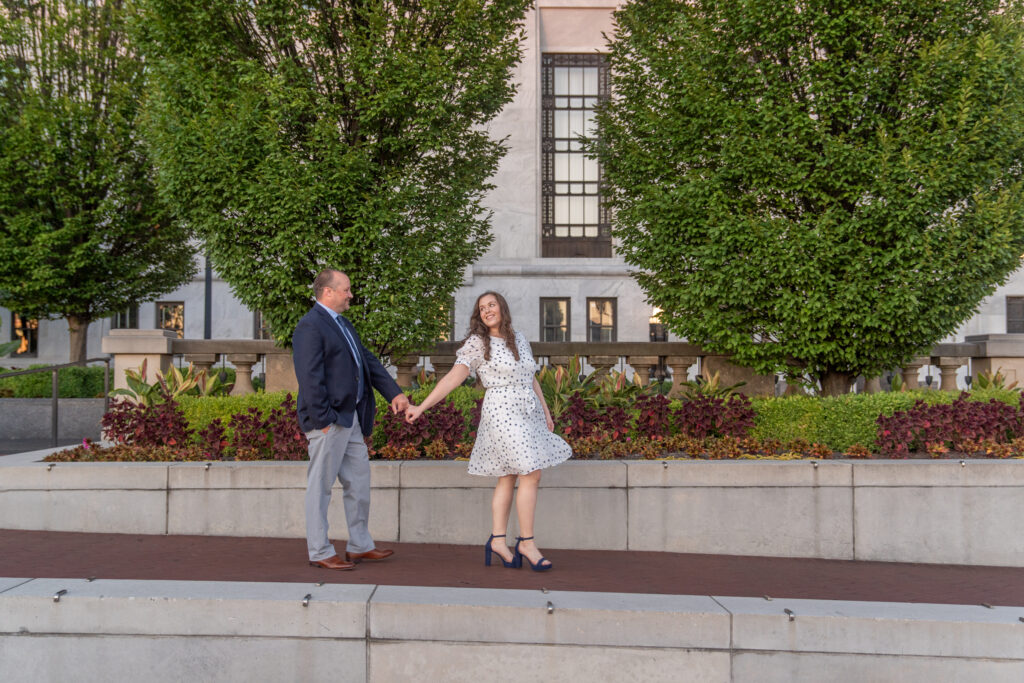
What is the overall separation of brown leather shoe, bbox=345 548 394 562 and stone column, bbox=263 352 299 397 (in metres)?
5.00

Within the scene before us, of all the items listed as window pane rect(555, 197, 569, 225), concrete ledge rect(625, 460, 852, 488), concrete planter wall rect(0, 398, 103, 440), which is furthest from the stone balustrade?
window pane rect(555, 197, 569, 225)

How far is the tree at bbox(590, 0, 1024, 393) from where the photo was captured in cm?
855

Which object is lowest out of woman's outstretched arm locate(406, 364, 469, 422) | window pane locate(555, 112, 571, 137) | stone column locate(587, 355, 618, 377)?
woman's outstretched arm locate(406, 364, 469, 422)

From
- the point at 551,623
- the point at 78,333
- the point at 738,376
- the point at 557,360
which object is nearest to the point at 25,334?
the point at 78,333

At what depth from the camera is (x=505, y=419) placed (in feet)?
18.0

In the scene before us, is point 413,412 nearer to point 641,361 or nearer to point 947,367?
point 641,361

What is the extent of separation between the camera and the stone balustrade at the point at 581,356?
9852 mm

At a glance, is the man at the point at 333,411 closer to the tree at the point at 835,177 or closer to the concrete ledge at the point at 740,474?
the concrete ledge at the point at 740,474

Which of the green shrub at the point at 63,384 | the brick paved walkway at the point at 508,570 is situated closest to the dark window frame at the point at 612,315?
the green shrub at the point at 63,384

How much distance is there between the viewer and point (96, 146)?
58.9 feet

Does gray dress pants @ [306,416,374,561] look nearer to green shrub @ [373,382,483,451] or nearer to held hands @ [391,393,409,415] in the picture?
held hands @ [391,393,409,415]

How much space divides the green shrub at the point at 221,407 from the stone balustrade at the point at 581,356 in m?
1.63

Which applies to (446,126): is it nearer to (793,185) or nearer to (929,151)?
(793,185)

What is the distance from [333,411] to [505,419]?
1.22 m
